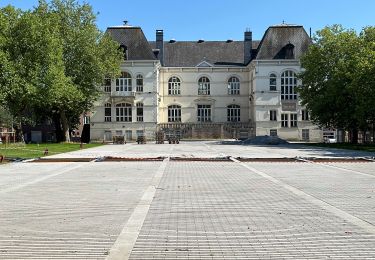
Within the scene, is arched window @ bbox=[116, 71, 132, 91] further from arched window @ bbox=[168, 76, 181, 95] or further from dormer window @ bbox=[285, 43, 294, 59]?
dormer window @ bbox=[285, 43, 294, 59]

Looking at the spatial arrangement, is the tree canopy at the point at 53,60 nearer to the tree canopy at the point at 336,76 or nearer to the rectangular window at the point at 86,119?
the rectangular window at the point at 86,119

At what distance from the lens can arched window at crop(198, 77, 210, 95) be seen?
263ft

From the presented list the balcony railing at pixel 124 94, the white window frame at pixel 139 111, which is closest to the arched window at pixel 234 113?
the white window frame at pixel 139 111

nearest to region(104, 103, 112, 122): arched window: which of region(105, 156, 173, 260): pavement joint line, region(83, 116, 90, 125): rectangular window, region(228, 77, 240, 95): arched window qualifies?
region(83, 116, 90, 125): rectangular window

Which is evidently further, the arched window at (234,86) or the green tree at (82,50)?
the arched window at (234,86)

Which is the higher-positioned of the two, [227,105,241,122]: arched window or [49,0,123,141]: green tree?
[49,0,123,141]: green tree

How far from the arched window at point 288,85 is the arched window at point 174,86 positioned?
16.1 metres

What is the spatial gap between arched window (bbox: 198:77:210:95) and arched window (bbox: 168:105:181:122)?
13.9 feet

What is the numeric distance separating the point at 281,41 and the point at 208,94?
13872mm

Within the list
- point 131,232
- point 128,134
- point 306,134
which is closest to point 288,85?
point 306,134

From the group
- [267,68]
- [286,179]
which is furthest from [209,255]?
[267,68]

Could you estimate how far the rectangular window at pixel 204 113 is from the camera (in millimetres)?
80688

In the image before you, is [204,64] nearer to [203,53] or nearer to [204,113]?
[203,53]

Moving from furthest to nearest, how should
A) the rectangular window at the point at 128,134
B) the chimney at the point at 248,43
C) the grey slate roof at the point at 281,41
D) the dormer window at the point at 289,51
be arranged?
the chimney at the point at 248,43 → the rectangular window at the point at 128,134 → the grey slate roof at the point at 281,41 → the dormer window at the point at 289,51
